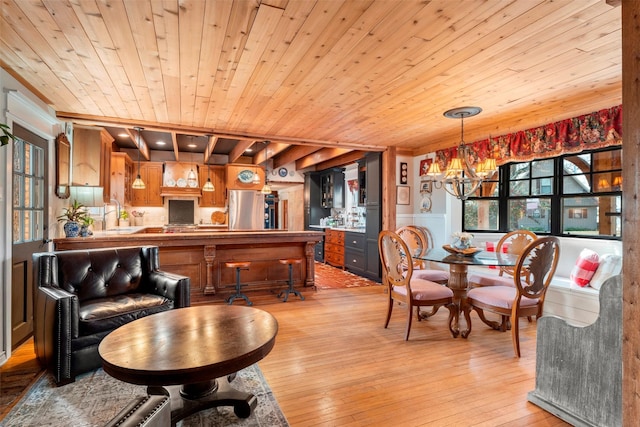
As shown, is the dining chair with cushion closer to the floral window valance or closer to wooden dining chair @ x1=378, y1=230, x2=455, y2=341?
wooden dining chair @ x1=378, y1=230, x2=455, y2=341

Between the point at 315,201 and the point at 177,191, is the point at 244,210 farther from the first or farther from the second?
the point at 315,201

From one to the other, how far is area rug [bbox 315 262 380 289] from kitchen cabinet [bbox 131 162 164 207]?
4220 mm

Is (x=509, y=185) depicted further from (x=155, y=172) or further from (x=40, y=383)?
(x=155, y=172)

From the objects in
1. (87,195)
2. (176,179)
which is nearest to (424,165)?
(87,195)

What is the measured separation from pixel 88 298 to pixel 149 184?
17.7 ft

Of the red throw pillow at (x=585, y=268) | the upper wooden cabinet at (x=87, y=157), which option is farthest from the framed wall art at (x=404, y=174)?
the upper wooden cabinet at (x=87, y=157)

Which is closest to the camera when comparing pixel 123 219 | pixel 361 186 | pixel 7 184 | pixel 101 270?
pixel 7 184

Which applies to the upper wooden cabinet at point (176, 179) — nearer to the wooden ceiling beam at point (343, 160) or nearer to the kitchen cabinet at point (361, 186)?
the wooden ceiling beam at point (343, 160)

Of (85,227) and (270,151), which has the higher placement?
(270,151)

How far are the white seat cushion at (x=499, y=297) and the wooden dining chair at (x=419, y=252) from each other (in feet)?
2.18

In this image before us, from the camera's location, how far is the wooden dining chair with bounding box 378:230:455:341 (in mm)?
3156

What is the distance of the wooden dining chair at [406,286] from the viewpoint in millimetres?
3156

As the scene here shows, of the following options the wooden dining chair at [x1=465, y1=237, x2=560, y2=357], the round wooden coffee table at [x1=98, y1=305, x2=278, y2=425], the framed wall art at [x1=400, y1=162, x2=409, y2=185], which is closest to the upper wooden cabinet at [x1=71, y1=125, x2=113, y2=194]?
the round wooden coffee table at [x1=98, y1=305, x2=278, y2=425]

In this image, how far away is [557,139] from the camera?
3701mm
